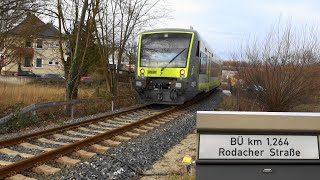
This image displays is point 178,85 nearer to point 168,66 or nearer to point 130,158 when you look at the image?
point 168,66

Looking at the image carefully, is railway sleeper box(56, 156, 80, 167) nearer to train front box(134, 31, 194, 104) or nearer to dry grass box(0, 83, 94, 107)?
train front box(134, 31, 194, 104)

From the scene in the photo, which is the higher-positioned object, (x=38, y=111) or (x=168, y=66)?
(x=168, y=66)

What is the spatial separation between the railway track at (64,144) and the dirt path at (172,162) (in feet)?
3.84

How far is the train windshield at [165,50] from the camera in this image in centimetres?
1578

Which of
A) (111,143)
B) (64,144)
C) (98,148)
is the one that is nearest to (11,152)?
(64,144)

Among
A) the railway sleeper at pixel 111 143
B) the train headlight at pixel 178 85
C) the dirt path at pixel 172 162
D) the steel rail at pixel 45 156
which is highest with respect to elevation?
the train headlight at pixel 178 85

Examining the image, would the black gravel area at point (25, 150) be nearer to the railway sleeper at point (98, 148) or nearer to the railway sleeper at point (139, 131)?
the railway sleeper at point (98, 148)

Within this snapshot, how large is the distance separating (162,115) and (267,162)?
1195 cm

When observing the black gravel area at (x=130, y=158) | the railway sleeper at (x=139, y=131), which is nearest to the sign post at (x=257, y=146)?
the black gravel area at (x=130, y=158)

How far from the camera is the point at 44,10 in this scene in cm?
1734

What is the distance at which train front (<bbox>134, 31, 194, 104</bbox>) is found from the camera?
15.6 m

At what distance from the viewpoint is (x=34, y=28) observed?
20.6m

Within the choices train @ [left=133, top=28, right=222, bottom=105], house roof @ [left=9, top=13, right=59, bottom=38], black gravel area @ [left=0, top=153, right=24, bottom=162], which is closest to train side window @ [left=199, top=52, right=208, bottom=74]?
train @ [left=133, top=28, right=222, bottom=105]

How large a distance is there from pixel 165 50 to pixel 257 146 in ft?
45.8
